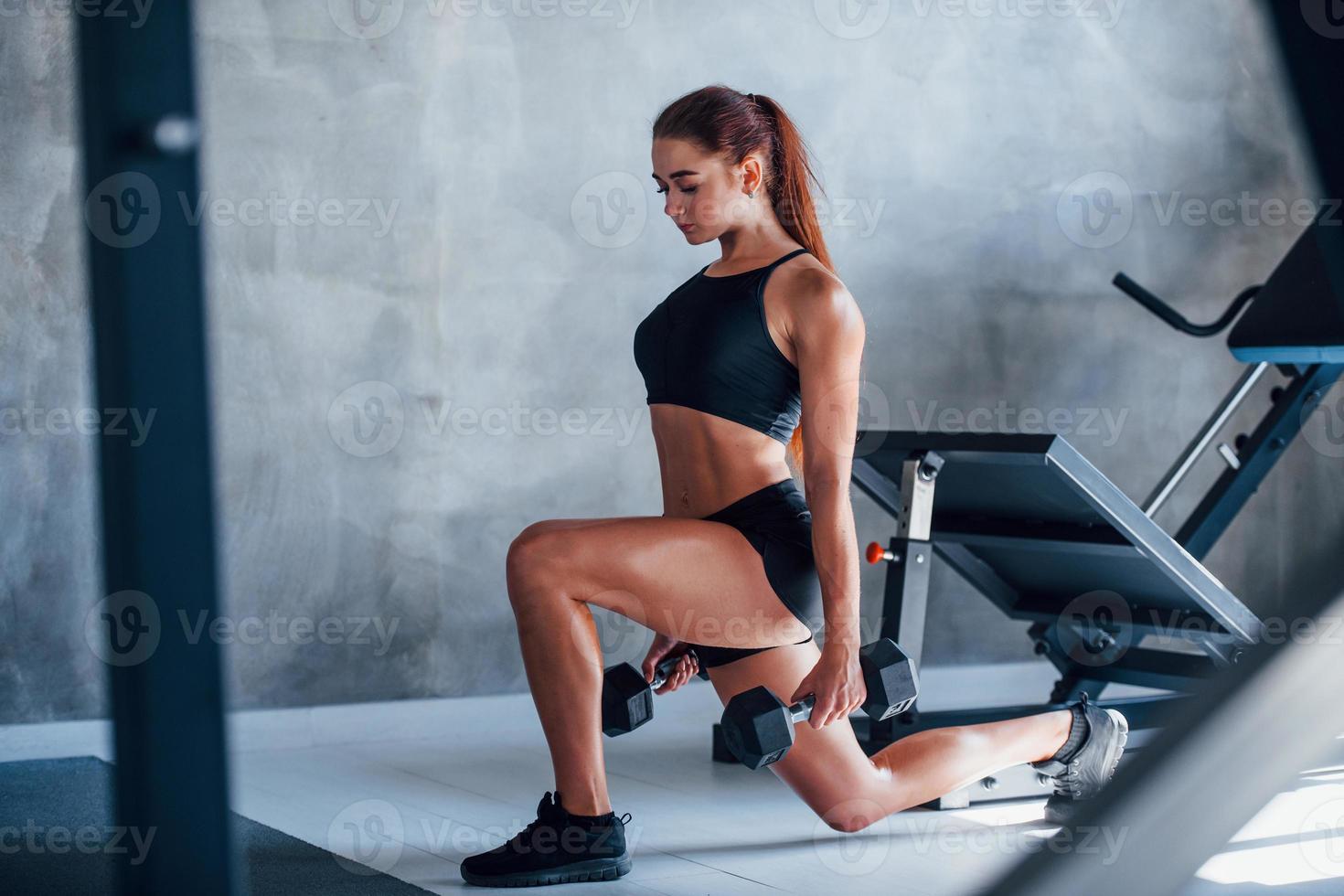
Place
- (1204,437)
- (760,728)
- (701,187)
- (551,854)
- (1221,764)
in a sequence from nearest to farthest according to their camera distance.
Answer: (1221,764)
(760,728)
(701,187)
(551,854)
(1204,437)

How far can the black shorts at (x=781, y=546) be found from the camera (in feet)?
7.00

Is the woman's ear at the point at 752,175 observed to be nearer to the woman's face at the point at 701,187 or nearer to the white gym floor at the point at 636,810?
the woman's face at the point at 701,187

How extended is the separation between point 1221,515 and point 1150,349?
1167mm

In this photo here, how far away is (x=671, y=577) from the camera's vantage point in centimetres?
211

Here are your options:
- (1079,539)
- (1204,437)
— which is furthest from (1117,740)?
(1204,437)

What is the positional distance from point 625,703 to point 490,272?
1954 millimetres

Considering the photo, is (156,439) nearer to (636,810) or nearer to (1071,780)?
(1071,780)

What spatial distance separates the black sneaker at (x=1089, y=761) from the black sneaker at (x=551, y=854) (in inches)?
31.7

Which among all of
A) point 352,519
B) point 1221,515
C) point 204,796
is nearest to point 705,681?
point 352,519

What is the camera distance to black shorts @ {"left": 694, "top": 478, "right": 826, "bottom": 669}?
213 centimetres

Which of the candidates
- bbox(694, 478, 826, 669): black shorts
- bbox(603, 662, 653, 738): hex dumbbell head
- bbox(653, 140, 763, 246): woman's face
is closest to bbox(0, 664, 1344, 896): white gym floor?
bbox(603, 662, 653, 738): hex dumbbell head

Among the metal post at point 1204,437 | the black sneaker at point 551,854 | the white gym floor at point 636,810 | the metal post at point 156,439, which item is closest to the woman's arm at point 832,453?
the white gym floor at point 636,810

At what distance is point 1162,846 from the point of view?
1.16 ft

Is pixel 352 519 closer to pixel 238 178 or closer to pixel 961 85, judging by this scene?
pixel 238 178
